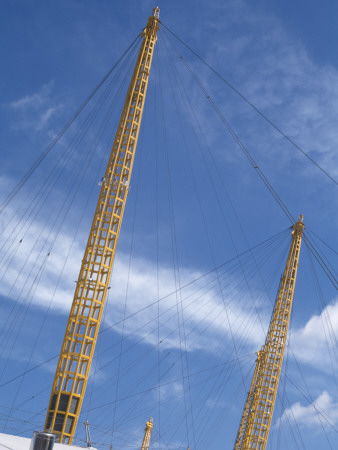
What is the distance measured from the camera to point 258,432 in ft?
264

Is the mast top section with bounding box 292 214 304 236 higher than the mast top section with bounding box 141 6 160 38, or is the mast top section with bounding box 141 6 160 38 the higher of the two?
the mast top section with bounding box 292 214 304 236

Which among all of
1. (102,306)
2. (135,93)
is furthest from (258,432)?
(135,93)

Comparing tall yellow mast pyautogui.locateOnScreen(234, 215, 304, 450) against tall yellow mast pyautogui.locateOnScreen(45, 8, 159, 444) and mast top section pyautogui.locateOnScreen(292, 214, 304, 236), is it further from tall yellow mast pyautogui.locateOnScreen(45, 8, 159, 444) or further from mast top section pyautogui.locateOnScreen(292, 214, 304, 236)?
tall yellow mast pyautogui.locateOnScreen(45, 8, 159, 444)

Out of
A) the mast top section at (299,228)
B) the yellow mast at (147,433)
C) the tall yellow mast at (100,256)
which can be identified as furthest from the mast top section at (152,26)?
the yellow mast at (147,433)

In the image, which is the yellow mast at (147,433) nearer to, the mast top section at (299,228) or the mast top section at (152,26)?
the mast top section at (299,228)

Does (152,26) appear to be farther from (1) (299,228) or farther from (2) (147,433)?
(2) (147,433)

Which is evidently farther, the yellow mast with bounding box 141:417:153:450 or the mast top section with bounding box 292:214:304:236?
the yellow mast with bounding box 141:417:153:450

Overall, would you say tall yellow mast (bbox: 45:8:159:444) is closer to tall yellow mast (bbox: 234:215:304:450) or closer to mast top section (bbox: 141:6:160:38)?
mast top section (bbox: 141:6:160:38)

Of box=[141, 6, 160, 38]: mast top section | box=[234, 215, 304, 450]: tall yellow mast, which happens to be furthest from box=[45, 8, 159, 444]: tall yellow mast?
box=[234, 215, 304, 450]: tall yellow mast

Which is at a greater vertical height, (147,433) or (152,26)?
(152,26)

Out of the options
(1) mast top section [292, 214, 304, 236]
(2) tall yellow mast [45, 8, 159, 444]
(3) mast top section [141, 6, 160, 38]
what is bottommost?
(2) tall yellow mast [45, 8, 159, 444]

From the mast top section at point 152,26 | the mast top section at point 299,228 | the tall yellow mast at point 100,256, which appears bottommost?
the tall yellow mast at point 100,256

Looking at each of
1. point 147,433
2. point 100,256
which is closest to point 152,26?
point 100,256

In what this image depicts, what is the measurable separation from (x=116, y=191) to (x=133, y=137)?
556 centimetres
